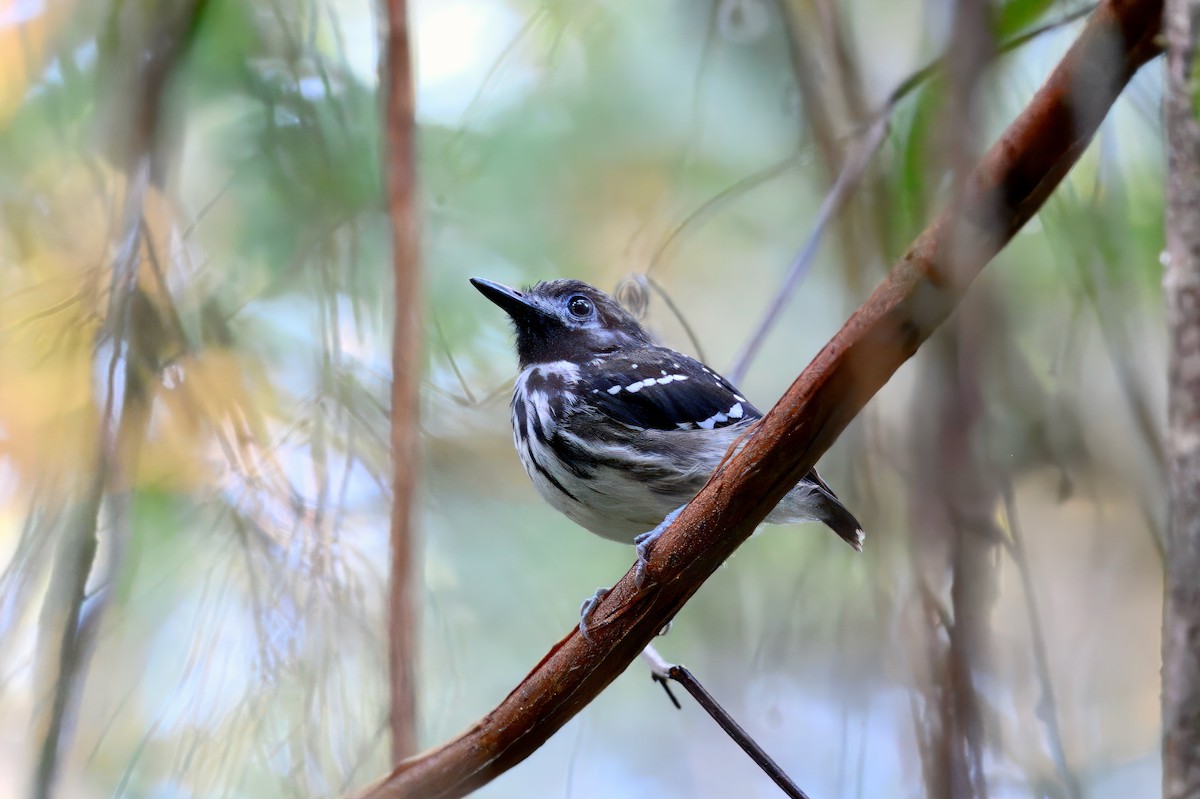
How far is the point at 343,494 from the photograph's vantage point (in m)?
2.39

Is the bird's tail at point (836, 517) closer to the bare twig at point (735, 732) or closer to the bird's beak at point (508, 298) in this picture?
the bare twig at point (735, 732)

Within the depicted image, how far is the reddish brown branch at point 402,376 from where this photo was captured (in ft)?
6.84

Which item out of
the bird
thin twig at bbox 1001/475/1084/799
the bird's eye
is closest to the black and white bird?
the bird

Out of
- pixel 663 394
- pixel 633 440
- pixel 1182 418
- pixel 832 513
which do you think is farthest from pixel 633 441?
pixel 1182 418

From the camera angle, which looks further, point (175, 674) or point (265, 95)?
point (265, 95)

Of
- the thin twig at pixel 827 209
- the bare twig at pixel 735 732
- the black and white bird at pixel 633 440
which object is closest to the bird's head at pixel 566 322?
the black and white bird at pixel 633 440

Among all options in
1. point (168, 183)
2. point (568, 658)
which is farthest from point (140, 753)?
point (168, 183)

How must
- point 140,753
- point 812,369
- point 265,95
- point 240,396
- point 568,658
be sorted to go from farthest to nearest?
point 265,95 < point 240,396 < point 140,753 < point 568,658 < point 812,369

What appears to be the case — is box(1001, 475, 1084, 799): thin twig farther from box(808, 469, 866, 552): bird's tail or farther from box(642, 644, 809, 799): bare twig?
box(808, 469, 866, 552): bird's tail

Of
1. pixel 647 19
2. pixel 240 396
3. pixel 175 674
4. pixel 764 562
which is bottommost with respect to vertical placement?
pixel 175 674

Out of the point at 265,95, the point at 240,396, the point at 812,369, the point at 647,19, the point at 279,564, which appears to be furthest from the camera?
the point at 647,19

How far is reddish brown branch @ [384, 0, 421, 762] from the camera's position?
6.84 ft

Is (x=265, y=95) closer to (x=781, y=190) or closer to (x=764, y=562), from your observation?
(x=781, y=190)

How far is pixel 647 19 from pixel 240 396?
1.58m
